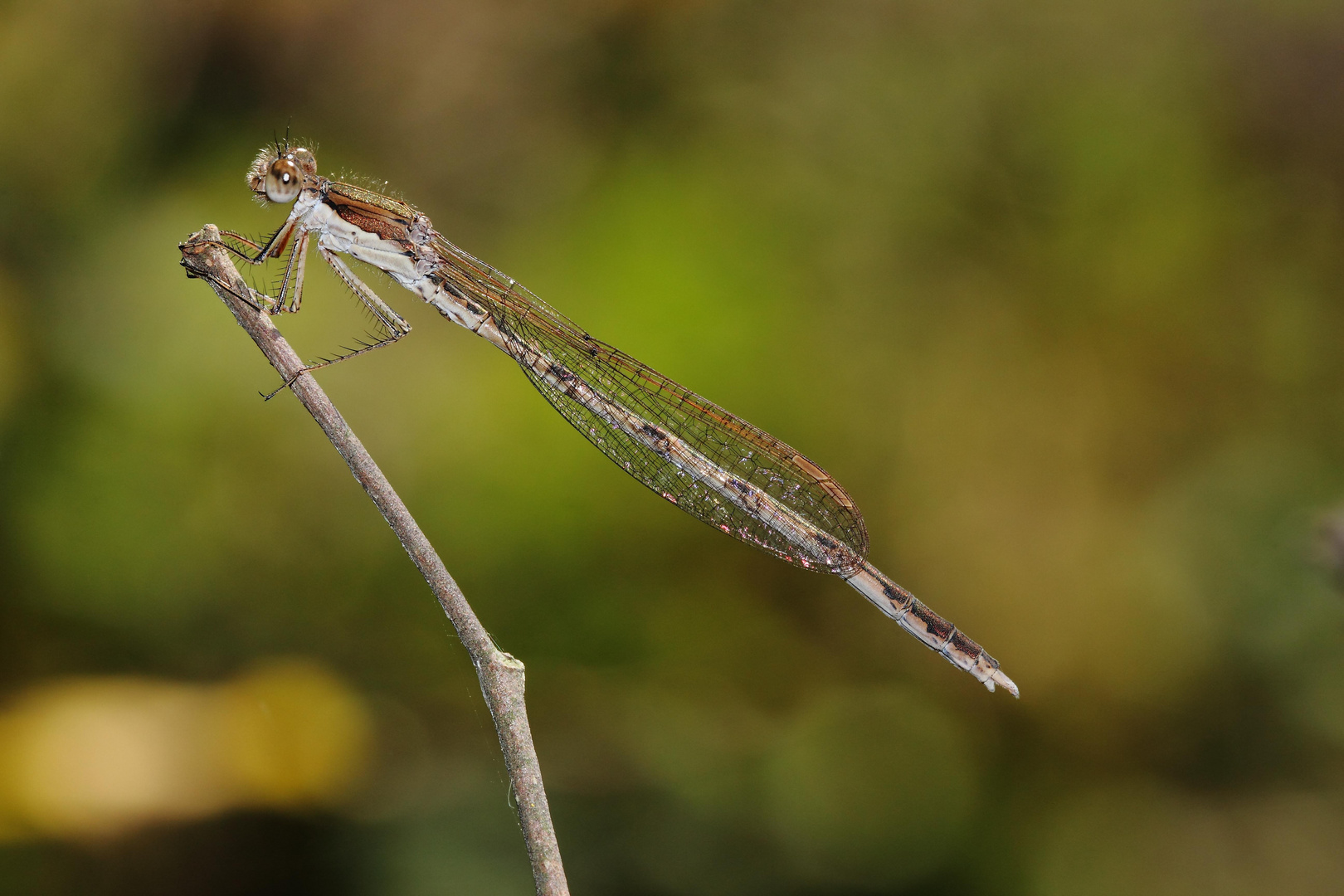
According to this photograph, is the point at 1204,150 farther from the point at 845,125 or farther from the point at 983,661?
the point at 983,661

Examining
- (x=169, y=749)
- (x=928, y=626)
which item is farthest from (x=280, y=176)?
(x=928, y=626)

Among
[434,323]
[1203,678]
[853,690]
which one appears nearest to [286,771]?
[434,323]

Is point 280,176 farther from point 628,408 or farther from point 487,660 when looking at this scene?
point 487,660

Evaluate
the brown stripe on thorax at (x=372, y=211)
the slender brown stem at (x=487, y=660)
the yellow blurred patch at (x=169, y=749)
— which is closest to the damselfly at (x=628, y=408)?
the brown stripe on thorax at (x=372, y=211)

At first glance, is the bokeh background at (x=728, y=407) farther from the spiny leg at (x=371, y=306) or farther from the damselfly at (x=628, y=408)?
the spiny leg at (x=371, y=306)

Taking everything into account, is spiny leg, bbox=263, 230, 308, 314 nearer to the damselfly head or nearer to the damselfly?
the damselfly
